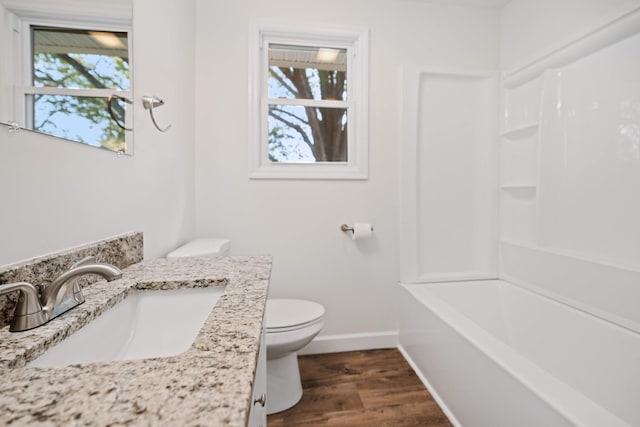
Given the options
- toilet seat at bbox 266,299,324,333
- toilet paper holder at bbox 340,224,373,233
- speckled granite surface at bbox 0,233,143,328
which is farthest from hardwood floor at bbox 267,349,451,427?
speckled granite surface at bbox 0,233,143,328

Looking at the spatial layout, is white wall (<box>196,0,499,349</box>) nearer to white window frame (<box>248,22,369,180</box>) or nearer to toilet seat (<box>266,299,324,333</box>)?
white window frame (<box>248,22,369,180</box>)

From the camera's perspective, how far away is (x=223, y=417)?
354 mm

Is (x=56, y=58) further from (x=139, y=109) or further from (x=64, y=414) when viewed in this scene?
(x=64, y=414)

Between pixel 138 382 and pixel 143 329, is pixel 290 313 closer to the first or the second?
pixel 143 329

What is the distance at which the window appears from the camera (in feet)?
2.36

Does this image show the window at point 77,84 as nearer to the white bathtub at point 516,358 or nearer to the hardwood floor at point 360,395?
the hardwood floor at point 360,395

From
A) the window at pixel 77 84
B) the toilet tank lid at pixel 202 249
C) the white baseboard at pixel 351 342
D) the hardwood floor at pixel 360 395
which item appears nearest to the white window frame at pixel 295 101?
the toilet tank lid at pixel 202 249

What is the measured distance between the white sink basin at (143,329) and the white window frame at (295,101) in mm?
1178

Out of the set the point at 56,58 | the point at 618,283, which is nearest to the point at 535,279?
the point at 618,283

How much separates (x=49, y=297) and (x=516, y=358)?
1407 mm

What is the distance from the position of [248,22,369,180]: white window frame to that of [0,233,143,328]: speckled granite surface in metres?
0.97

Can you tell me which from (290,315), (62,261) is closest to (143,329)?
(62,261)

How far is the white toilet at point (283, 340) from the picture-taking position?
1483mm

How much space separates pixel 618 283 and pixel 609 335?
247 millimetres
